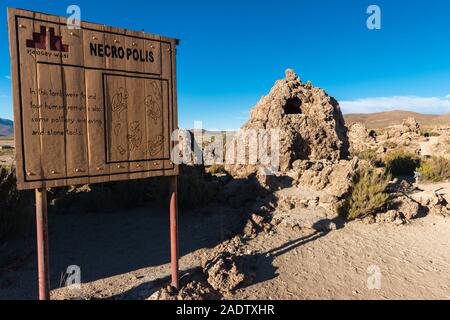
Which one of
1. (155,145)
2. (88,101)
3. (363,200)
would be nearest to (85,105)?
(88,101)

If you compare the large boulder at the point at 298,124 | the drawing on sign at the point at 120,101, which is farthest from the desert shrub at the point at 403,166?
the drawing on sign at the point at 120,101

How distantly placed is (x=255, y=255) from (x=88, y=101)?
333 centimetres

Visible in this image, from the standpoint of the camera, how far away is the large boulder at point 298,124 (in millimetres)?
8055

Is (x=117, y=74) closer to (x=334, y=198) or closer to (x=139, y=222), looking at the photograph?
(x=139, y=222)

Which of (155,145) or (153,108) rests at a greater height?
(153,108)

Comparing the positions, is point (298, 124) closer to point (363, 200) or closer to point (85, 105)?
point (363, 200)

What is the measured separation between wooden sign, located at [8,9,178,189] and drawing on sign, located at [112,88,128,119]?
1 centimetres

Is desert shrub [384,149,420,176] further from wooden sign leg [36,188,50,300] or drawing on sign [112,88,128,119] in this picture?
wooden sign leg [36,188,50,300]

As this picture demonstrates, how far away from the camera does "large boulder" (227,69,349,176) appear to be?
805 centimetres

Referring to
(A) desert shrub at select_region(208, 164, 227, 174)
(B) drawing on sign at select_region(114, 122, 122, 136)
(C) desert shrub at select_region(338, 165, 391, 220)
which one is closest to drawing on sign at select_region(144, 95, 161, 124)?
(B) drawing on sign at select_region(114, 122, 122, 136)

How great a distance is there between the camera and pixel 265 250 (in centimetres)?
490

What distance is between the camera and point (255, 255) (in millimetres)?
4688

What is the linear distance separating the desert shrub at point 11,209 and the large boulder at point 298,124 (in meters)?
5.01

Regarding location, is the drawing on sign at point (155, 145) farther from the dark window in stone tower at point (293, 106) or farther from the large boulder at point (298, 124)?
the dark window in stone tower at point (293, 106)
